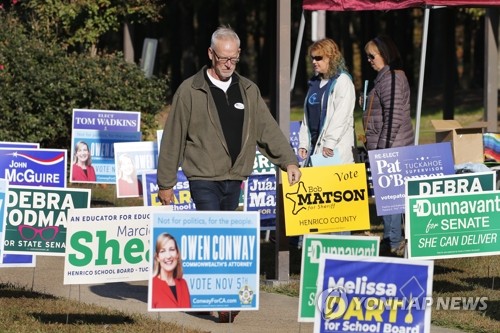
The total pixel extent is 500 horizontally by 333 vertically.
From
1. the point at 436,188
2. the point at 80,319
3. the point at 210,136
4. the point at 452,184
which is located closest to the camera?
the point at 210,136

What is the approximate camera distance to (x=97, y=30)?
21484mm

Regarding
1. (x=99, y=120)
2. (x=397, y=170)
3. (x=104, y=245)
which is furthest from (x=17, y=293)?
(x=99, y=120)

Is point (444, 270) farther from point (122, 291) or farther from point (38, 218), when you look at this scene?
point (38, 218)

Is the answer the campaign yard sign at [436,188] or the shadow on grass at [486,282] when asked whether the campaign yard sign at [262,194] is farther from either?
the campaign yard sign at [436,188]

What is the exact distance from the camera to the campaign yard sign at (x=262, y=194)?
12023 mm

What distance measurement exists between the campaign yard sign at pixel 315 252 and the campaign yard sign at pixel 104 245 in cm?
115

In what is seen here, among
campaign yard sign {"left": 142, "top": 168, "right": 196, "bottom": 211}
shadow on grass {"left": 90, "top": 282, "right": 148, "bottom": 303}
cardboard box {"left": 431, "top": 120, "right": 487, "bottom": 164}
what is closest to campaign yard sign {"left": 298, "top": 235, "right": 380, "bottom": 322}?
shadow on grass {"left": 90, "top": 282, "right": 148, "bottom": 303}

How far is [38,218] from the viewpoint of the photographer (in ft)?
32.0

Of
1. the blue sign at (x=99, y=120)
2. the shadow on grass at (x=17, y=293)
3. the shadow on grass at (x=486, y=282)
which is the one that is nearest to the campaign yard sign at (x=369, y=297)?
the shadow on grass at (x=486, y=282)

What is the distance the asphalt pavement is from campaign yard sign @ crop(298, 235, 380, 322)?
16.0 inches

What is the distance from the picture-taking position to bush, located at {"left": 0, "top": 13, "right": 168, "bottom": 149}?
18312mm

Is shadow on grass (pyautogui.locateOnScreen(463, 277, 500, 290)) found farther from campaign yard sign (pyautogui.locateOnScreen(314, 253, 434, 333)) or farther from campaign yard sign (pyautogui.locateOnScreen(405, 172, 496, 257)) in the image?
campaign yard sign (pyautogui.locateOnScreen(314, 253, 434, 333))

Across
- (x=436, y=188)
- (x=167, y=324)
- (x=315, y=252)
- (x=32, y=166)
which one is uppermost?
(x=32, y=166)

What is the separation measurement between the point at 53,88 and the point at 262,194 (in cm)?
712
